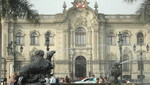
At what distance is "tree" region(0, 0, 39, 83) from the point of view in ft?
62.1

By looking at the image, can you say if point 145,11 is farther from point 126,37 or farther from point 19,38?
point 19,38

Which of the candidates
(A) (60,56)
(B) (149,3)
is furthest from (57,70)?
(B) (149,3)

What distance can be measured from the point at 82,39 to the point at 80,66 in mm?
3301

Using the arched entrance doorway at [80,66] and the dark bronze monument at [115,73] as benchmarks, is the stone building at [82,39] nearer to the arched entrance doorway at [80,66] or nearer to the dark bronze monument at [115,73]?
the arched entrance doorway at [80,66]

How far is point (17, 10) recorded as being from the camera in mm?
20781

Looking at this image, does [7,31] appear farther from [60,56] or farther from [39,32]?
[60,56]

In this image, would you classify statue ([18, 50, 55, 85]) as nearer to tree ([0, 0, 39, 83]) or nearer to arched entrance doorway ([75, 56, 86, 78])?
tree ([0, 0, 39, 83])

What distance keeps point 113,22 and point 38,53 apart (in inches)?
1433

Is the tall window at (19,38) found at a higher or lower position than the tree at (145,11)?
lower

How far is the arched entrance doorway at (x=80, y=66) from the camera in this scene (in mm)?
44562

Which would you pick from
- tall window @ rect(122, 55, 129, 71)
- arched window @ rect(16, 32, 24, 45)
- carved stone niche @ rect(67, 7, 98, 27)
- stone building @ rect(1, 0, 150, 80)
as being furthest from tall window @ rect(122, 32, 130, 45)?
arched window @ rect(16, 32, 24, 45)

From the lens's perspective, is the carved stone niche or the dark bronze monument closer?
the dark bronze monument

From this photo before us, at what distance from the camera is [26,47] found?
45.5m

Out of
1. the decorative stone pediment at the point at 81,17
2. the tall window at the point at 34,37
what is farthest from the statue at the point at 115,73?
the tall window at the point at 34,37
